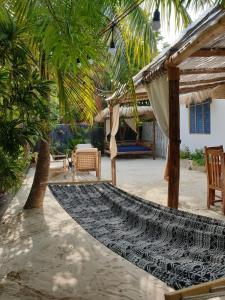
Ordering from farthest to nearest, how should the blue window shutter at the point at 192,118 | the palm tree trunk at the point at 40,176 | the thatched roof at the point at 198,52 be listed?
the blue window shutter at the point at 192,118 < the palm tree trunk at the point at 40,176 < the thatched roof at the point at 198,52

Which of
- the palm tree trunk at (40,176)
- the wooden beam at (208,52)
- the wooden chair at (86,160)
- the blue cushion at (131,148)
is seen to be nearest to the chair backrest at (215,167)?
the wooden beam at (208,52)

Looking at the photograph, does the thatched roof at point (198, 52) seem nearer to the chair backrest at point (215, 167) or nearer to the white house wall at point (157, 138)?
the chair backrest at point (215, 167)

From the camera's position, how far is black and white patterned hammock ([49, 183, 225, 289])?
2.35m

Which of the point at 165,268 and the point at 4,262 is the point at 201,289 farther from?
the point at 4,262

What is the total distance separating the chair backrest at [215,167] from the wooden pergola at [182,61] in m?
0.99

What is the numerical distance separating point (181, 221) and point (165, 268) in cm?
72

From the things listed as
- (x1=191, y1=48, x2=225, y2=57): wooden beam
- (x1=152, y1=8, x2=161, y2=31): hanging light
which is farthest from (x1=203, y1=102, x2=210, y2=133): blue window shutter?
(x1=152, y1=8, x2=161, y2=31): hanging light

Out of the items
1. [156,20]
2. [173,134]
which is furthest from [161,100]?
[156,20]

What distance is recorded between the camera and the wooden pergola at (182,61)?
3.28m

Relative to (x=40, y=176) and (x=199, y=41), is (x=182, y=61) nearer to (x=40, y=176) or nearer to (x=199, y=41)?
(x=199, y=41)

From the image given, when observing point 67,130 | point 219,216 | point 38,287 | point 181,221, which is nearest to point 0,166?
point 38,287

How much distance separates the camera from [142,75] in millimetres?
5195

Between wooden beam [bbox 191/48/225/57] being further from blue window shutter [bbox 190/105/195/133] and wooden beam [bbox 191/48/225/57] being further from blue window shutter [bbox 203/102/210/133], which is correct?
blue window shutter [bbox 190/105/195/133]

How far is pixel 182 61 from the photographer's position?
4051 millimetres
